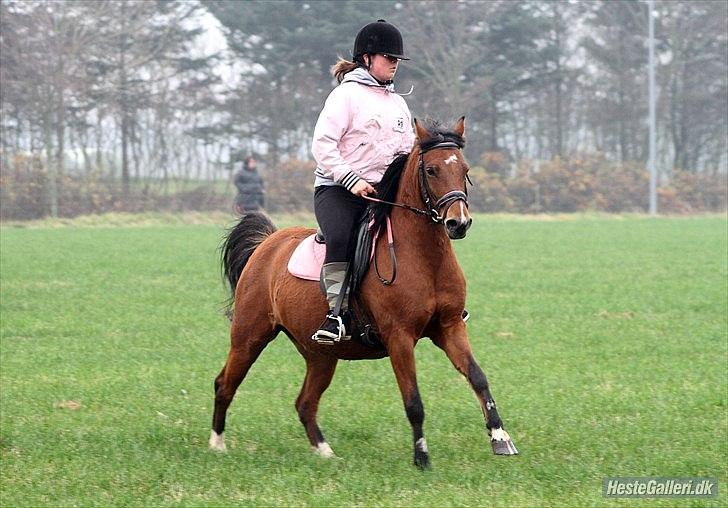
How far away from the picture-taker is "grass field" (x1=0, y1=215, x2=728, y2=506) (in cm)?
654

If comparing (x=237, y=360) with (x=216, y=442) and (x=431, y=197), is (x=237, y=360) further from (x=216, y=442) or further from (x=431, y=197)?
(x=431, y=197)

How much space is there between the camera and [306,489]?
21.1 feet

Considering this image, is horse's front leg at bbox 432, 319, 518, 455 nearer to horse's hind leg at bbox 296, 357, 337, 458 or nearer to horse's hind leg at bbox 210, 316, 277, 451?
horse's hind leg at bbox 296, 357, 337, 458

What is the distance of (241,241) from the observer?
862 cm

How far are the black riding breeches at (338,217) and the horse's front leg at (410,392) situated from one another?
0.74 metres

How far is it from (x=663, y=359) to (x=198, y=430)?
5.35 m

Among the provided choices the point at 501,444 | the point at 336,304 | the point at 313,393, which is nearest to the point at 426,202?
the point at 336,304

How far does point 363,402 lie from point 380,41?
139 inches

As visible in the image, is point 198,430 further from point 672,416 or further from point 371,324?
point 672,416

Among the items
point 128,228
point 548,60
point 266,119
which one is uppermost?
point 548,60

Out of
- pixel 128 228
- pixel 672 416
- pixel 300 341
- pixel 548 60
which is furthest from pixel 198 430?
pixel 548 60

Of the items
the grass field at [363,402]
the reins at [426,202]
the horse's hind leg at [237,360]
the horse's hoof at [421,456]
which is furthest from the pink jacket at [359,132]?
the grass field at [363,402]

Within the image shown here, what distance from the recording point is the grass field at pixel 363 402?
6543 mm

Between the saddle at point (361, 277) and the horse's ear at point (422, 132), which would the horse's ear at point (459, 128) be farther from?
the saddle at point (361, 277)
